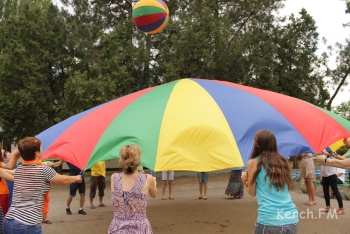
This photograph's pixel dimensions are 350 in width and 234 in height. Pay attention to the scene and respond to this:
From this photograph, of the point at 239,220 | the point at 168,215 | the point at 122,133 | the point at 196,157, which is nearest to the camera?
the point at 196,157

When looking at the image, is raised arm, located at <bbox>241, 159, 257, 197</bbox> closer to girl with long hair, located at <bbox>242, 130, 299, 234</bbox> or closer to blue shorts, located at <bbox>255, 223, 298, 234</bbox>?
girl with long hair, located at <bbox>242, 130, 299, 234</bbox>

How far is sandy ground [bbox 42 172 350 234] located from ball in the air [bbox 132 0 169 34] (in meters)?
3.53

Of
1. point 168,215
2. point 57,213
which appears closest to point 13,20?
point 57,213

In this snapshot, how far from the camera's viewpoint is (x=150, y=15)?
6375mm

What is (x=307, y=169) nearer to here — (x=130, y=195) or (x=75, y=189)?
(x=75, y=189)

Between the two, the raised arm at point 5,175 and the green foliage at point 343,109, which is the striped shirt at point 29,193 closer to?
the raised arm at point 5,175

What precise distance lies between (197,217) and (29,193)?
451cm

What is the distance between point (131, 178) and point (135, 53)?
1217 centimetres

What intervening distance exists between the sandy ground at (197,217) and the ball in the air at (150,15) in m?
3.53

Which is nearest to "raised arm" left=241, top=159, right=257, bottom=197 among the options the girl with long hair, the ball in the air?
the girl with long hair

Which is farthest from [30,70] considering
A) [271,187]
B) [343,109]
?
[343,109]

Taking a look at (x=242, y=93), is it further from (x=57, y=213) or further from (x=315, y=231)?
(x=57, y=213)

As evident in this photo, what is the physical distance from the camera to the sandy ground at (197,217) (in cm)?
638

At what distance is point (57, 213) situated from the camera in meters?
8.12
